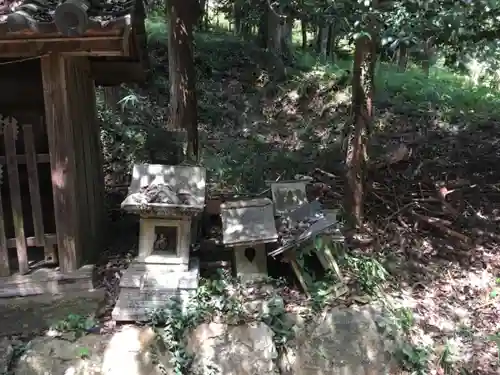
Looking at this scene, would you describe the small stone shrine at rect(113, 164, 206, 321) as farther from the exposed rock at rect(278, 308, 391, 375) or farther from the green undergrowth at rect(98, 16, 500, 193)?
the green undergrowth at rect(98, 16, 500, 193)

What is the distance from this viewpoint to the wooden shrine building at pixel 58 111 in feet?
14.1

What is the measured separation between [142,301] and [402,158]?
5126mm

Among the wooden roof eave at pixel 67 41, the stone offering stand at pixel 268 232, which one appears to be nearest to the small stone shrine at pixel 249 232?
the stone offering stand at pixel 268 232

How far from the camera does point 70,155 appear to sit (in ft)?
16.8

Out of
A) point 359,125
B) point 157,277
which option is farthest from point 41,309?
point 359,125

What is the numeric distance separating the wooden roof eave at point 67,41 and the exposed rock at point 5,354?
102 inches

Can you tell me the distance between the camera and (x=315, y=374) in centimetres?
478

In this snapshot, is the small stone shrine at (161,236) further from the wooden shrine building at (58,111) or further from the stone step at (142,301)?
the wooden shrine building at (58,111)

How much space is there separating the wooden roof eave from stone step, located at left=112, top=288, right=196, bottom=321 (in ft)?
7.38

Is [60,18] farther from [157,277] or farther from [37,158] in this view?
[157,277]

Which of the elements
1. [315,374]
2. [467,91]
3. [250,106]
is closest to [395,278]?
[315,374]

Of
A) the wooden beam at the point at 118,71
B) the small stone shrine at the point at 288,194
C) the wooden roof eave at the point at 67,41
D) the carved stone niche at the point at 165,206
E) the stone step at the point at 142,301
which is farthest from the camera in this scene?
the wooden beam at the point at 118,71

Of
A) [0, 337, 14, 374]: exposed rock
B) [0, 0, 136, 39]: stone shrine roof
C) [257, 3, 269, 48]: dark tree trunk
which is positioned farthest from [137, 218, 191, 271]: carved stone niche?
[257, 3, 269, 48]: dark tree trunk

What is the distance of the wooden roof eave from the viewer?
167 inches
